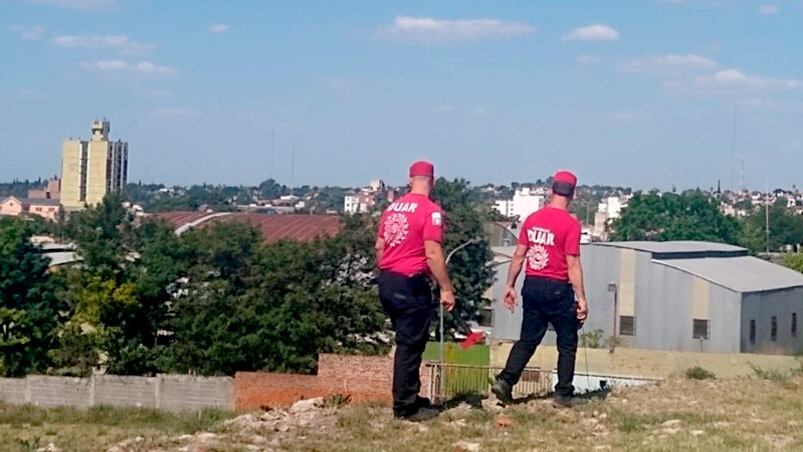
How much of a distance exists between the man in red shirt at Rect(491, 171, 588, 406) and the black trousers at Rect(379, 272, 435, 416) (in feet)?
4.12

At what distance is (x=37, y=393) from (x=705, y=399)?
112 feet

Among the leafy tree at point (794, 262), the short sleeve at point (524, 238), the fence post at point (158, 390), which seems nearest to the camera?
the short sleeve at point (524, 238)

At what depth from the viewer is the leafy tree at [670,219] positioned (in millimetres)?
106125

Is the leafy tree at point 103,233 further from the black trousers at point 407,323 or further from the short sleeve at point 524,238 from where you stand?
the black trousers at point 407,323

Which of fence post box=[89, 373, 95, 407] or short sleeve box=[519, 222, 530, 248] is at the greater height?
short sleeve box=[519, 222, 530, 248]

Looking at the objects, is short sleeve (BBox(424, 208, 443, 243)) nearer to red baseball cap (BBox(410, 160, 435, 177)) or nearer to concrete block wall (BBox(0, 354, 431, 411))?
red baseball cap (BBox(410, 160, 435, 177))

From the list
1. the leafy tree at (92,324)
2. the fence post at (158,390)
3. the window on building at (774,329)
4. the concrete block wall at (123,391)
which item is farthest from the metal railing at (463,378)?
the window on building at (774,329)

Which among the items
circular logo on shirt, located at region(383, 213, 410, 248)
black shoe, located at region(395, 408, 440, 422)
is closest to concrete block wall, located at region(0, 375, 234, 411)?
black shoe, located at region(395, 408, 440, 422)

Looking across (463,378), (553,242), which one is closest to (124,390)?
(463,378)

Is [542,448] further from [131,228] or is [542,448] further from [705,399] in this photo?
[131,228]

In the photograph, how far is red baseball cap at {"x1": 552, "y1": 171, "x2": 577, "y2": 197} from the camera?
38.2 ft

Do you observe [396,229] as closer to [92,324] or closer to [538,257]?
[538,257]

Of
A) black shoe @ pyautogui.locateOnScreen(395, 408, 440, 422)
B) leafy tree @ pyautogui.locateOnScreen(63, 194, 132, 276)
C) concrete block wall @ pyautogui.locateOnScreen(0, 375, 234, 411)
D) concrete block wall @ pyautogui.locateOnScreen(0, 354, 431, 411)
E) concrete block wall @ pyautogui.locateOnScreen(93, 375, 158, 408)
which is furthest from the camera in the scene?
leafy tree @ pyautogui.locateOnScreen(63, 194, 132, 276)

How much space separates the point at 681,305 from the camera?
56375mm
